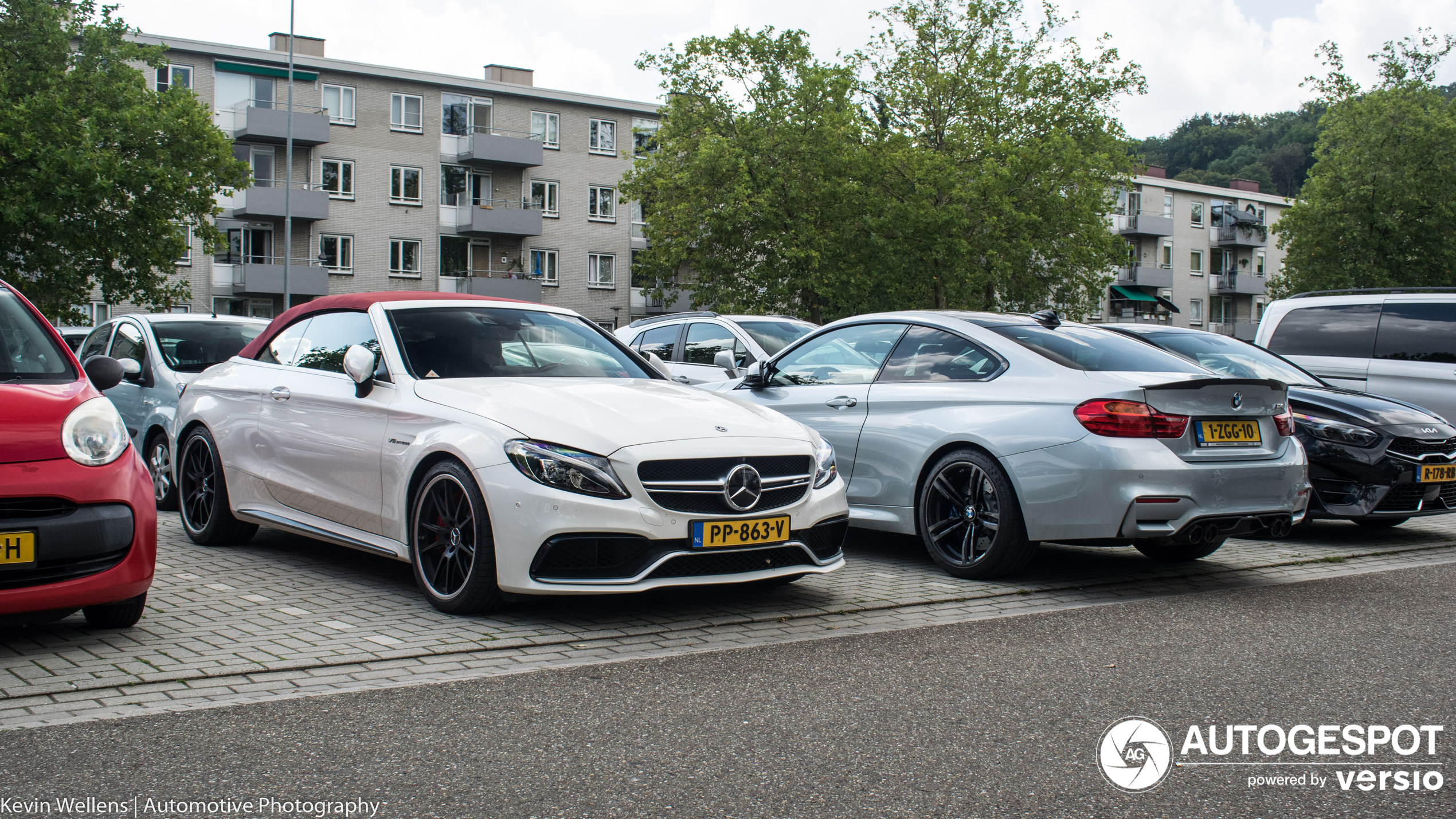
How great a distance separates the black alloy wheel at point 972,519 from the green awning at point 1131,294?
6623 cm

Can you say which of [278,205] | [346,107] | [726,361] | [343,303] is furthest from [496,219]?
[343,303]

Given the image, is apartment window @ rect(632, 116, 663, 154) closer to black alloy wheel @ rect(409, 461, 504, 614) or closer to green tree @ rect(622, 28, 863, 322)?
green tree @ rect(622, 28, 863, 322)

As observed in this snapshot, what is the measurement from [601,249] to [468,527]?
168 ft

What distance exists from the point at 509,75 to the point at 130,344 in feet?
153

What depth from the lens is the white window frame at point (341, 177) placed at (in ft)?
161

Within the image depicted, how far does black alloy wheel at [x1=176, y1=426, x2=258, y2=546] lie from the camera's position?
7688mm

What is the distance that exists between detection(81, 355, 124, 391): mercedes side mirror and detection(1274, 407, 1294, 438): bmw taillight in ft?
19.2

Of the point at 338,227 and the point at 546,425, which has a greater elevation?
the point at 338,227

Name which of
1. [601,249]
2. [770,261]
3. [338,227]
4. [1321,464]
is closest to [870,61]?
[770,261]

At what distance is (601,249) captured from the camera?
5625 cm

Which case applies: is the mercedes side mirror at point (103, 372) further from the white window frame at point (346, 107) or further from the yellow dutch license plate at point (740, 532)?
the white window frame at point (346, 107)

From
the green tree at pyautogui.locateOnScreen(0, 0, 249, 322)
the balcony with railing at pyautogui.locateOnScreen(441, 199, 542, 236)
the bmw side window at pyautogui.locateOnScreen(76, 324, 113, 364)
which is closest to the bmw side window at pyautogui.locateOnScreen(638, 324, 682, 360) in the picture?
the bmw side window at pyautogui.locateOnScreen(76, 324, 113, 364)

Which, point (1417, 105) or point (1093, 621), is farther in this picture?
point (1417, 105)

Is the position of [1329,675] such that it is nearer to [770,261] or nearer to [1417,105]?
[770,261]
